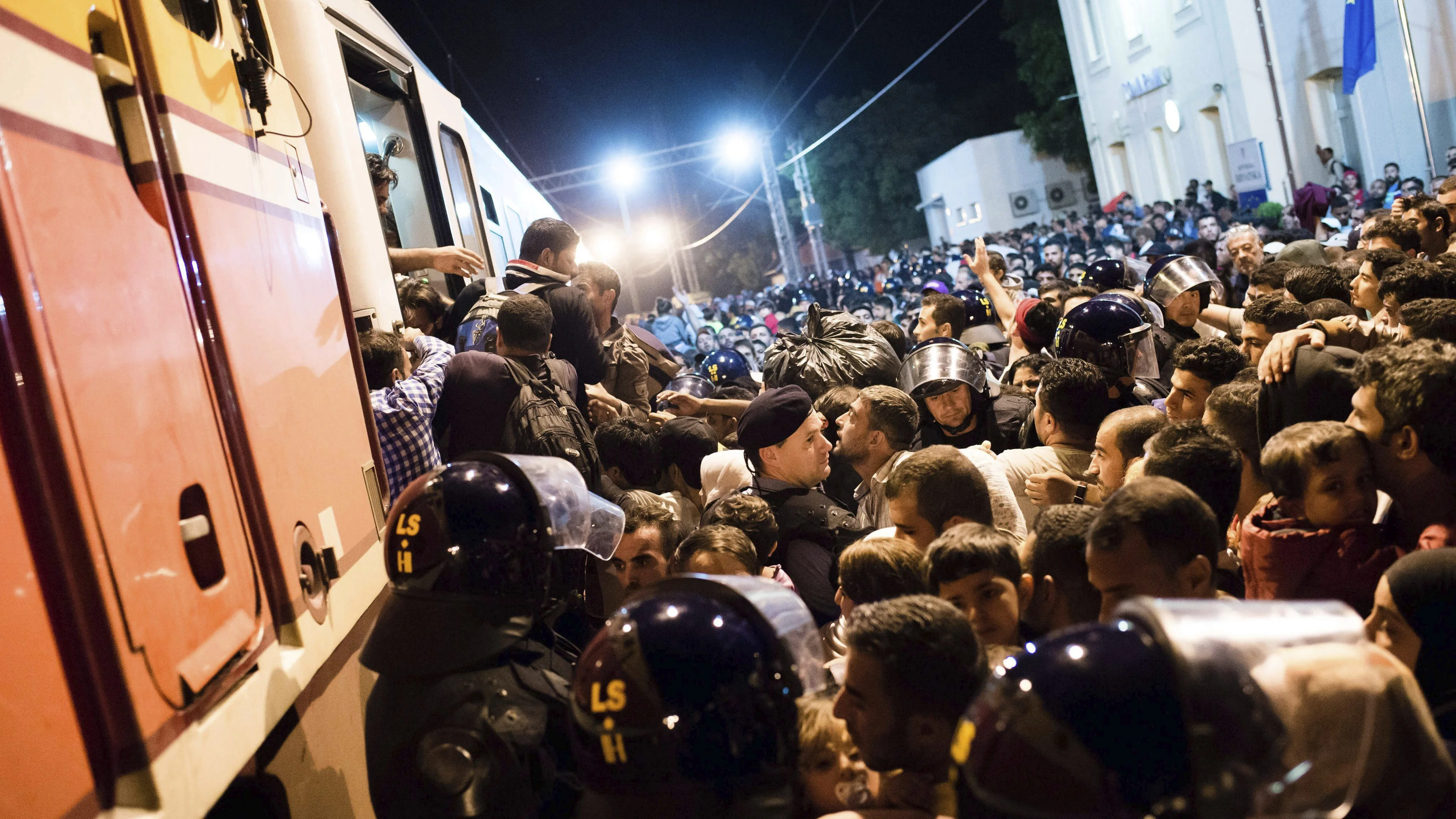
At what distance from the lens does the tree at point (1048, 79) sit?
34656 millimetres

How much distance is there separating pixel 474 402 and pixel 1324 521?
3.21 metres

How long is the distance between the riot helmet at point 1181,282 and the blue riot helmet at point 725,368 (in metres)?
2.89

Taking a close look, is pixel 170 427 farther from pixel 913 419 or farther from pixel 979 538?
pixel 913 419

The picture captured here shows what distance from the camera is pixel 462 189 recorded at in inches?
286

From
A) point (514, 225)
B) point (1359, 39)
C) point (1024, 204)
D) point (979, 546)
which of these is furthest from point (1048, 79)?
point (979, 546)

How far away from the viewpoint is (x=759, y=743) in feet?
6.23

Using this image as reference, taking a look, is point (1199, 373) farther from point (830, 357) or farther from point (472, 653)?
point (472, 653)

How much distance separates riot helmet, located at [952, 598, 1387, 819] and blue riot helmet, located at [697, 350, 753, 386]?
6.66 meters

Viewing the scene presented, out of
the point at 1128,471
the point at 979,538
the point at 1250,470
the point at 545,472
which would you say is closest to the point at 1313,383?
the point at 1250,470

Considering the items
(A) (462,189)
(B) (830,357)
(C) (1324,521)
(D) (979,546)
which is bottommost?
(C) (1324,521)

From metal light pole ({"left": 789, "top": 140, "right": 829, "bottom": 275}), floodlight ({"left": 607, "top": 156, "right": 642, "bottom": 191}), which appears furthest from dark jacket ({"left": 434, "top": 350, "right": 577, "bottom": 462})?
floodlight ({"left": 607, "top": 156, "right": 642, "bottom": 191})

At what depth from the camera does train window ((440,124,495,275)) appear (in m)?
6.81

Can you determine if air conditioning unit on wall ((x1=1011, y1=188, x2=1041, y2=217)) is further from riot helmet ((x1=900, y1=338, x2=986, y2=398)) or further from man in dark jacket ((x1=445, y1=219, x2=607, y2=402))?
man in dark jacket ((x1=445, y1=219, x2=607, y2=402))

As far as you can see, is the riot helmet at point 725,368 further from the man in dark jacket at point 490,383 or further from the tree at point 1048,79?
the tree at point 1048,79
